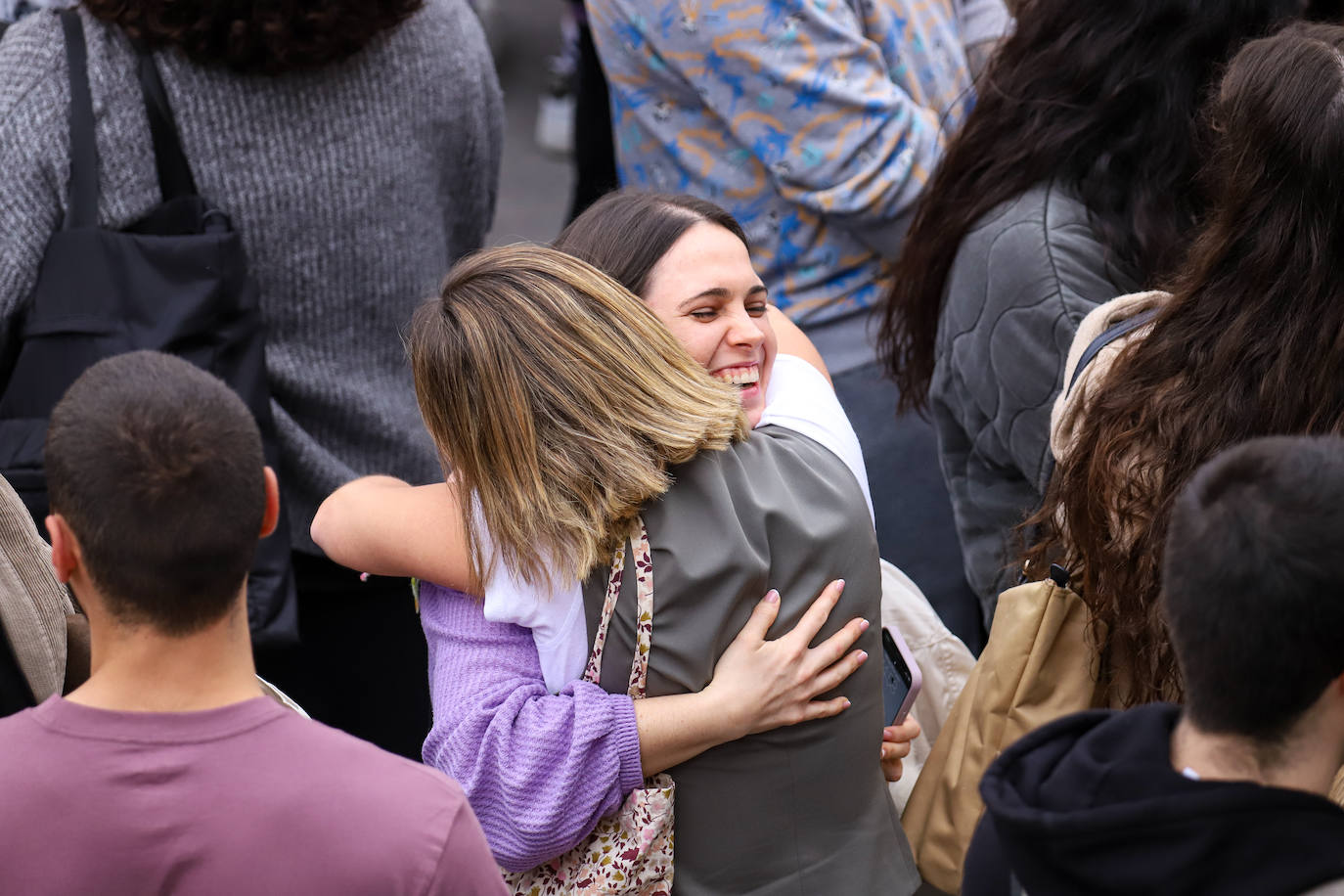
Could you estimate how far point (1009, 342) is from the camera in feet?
7.59

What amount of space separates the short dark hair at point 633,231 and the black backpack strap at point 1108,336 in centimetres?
52

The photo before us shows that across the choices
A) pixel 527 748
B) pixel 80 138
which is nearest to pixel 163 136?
pixel 80 138

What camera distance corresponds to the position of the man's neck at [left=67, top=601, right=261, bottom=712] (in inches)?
50.8

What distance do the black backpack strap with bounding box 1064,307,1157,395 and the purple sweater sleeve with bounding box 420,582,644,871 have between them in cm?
82

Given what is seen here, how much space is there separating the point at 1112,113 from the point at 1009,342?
16.0 inches

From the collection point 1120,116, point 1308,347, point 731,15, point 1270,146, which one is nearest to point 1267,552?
point 1308,347

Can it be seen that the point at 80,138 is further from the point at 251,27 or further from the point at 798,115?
the point at 798,115

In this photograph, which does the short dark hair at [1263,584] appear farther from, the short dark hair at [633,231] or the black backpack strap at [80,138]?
the black backpack strap at [80,138]

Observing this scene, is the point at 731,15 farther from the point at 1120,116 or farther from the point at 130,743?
the point at 130,743

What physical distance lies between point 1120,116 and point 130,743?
180cm

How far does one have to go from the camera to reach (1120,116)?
2299 millimetres

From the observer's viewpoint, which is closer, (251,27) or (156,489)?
(156,489)

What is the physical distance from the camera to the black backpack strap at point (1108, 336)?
1.95m

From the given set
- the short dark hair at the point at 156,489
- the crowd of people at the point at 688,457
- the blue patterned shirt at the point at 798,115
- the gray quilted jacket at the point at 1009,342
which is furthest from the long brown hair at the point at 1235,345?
the short dark hair at the point at 156,489
